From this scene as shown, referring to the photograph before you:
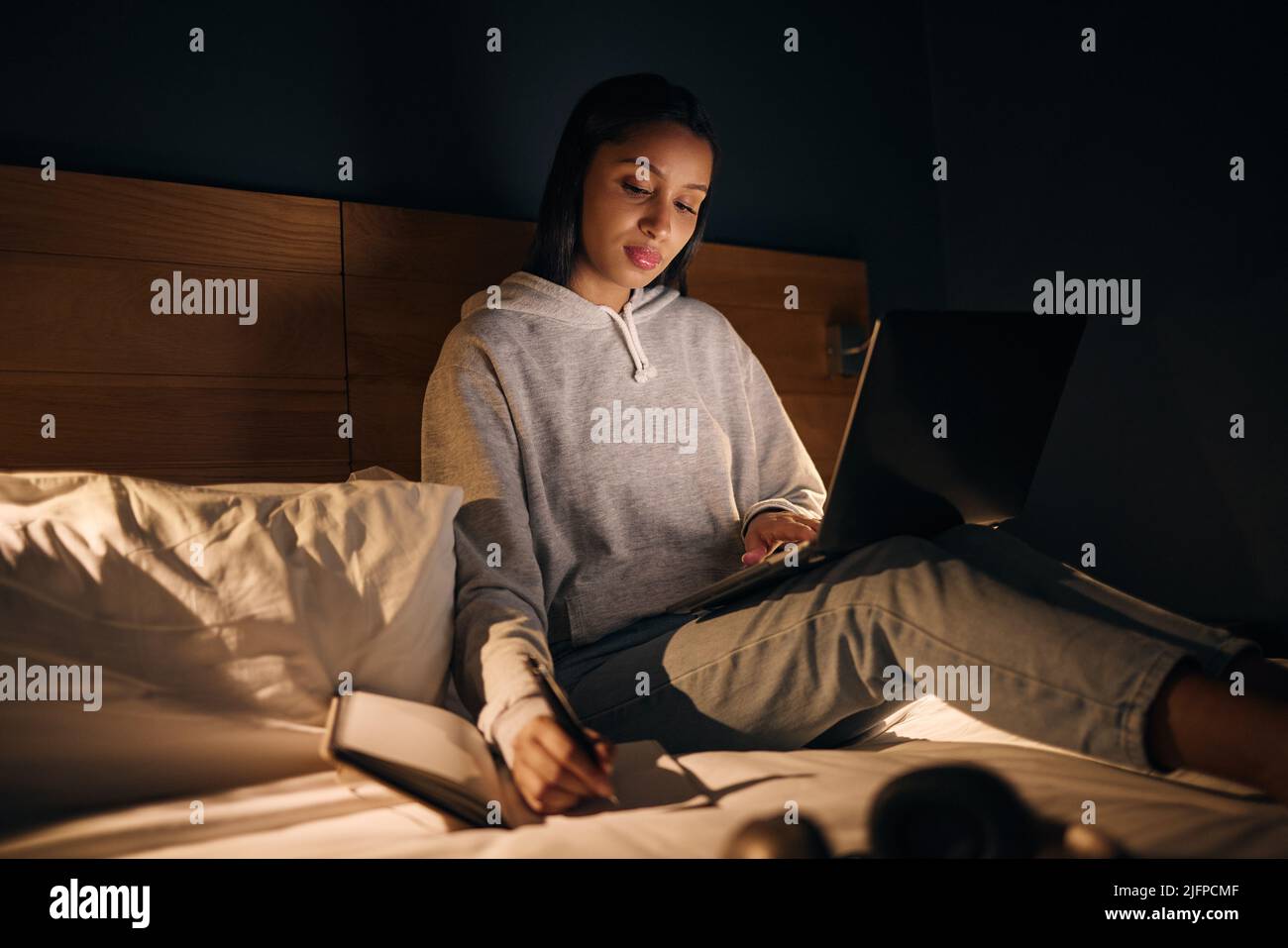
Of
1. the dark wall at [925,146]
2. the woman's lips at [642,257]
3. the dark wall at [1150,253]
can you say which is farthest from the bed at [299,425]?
the dark wall at [1150,253]

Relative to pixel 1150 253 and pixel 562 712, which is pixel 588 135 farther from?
pixel 1150 253

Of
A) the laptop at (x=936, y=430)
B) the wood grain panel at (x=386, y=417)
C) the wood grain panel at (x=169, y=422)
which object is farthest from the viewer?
the wood grain panel at (x=386, y=417)

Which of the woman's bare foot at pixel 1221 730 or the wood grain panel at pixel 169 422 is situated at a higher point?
the wood grain panel at pixel 169 422

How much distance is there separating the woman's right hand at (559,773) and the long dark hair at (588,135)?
895mm

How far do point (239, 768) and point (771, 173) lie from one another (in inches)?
68.6

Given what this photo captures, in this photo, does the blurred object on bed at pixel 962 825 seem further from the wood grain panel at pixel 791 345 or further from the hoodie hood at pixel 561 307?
the wood grain panel at pixel 791 345

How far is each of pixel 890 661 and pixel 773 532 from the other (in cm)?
43

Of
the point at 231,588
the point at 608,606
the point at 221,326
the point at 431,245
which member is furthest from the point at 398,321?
the point at 231,588

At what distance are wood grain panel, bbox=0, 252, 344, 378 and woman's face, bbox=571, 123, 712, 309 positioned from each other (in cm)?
45

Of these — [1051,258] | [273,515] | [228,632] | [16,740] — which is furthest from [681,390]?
[1051,258]

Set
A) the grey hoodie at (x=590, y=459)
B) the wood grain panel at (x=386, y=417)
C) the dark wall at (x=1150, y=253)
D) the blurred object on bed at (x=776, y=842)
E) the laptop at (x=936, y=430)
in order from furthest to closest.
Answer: the dark wall at (x=1150, y=253) → the wood grain panel at (x=386, y=417) → the grey hoodie at (x=590, y=459) → the laptop at (x=936, y=430) → the blurred object on bed at (x=776, y=842)

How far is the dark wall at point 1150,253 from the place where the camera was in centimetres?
198

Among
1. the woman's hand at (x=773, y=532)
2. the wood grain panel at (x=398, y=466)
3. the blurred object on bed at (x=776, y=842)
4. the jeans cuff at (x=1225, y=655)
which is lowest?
the blurred object on bed at (x=776, y=842)

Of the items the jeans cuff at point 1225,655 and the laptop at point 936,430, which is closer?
the jeans cuff at point 1225,655
